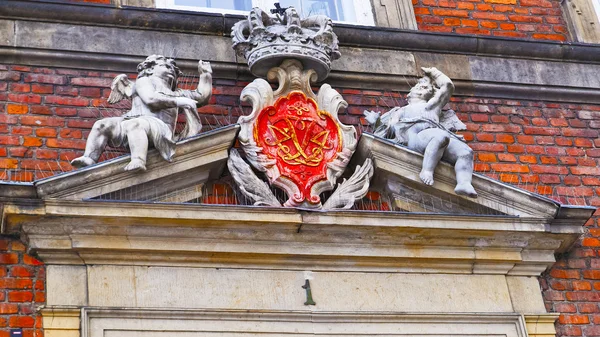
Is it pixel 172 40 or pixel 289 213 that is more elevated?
pixel 172 40

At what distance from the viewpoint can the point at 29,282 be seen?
7223 millimetres

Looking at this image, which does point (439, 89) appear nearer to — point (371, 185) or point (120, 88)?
point (371, 185)

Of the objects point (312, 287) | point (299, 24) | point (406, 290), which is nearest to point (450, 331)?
point (406, 290)

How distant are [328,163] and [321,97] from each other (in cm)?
53

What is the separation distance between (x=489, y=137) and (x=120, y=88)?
8.54 ft

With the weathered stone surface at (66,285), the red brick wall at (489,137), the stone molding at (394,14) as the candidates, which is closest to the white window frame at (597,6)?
the red brick wall at (489,137)

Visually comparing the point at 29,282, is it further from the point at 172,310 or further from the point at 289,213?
the point at 289,213

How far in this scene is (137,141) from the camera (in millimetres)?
7426

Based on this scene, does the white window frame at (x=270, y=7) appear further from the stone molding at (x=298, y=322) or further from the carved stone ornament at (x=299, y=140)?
the stone molding at (x=298, y=322)

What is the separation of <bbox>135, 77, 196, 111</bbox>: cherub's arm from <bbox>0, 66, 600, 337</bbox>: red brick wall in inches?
18.8

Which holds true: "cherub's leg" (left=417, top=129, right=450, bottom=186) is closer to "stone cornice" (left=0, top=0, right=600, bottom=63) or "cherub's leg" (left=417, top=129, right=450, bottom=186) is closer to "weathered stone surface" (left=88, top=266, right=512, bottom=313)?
"weathered stone surface" (left=88, top=266, right=512, bottom=313)

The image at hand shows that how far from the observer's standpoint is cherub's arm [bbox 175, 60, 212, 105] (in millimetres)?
7934

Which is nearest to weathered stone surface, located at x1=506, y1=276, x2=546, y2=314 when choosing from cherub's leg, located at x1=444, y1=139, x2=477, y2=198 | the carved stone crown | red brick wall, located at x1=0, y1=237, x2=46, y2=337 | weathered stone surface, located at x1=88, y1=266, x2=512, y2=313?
weathered stone surface, located at x1=88, y1=266, x2=512, y2=313

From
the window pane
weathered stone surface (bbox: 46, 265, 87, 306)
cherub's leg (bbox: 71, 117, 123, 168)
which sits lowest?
weathered stone surface (bbox: 46, 265, 87, 306)
